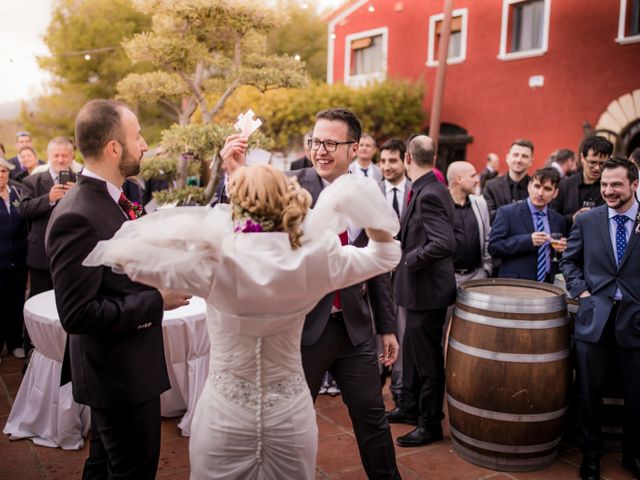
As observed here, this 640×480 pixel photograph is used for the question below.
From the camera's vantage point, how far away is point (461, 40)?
16.8 metres

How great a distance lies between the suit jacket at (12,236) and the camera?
5426 mm

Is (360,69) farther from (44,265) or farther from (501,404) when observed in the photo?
(501,404)

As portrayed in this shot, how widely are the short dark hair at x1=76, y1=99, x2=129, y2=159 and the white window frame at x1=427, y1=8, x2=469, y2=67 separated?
16065 millimetres

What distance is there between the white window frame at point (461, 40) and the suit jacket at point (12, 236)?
46.4 ft

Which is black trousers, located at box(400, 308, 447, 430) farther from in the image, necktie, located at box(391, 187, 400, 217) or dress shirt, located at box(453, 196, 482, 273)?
necktie, located at box(391, 187, 400, 217)

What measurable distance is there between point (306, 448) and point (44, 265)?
4119 mm

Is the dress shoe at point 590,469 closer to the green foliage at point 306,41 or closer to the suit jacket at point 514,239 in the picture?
the suit jacket at point 514,239

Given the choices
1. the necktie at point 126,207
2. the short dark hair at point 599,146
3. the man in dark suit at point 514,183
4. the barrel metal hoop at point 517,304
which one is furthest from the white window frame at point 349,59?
the necktie at point 126,207

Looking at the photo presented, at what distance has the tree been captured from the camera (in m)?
6.16

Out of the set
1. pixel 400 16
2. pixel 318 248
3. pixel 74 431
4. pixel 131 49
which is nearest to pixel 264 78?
pixel 131 49

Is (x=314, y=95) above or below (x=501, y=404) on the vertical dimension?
above

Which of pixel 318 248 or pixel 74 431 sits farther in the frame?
pixel 74 431

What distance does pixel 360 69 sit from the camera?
65.8 feet

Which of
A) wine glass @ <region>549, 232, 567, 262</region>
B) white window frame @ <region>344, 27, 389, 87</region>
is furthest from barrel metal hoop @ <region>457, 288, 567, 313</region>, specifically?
white window frame @ <region>344, 27, 389, 87</region>
